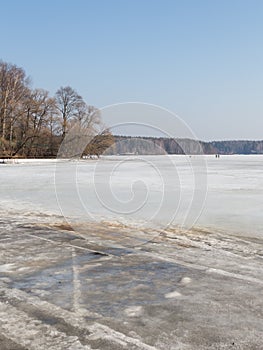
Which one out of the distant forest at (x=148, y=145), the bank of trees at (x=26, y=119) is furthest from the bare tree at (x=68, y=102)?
the distant forest at (x=148, y=145)

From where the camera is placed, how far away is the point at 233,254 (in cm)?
468

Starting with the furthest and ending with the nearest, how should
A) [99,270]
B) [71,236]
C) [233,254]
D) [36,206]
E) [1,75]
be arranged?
[1,75] → [36,206] → [71,236] → [233,254] → [99,270]

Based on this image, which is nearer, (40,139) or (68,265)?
(68,265)

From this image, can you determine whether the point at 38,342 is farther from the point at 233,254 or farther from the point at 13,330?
the point at 233,254

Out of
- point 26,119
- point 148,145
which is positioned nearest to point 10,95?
point 26,119

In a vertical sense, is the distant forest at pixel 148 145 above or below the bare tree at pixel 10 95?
below

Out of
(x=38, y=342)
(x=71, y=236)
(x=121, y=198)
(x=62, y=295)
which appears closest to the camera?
(x=38, y=342)

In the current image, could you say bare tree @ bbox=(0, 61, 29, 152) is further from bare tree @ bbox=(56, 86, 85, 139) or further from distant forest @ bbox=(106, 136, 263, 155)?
distant forest @ bbox=(106, 136, 263, 155)

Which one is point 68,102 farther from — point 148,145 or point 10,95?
point 148,145

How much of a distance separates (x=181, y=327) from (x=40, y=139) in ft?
172

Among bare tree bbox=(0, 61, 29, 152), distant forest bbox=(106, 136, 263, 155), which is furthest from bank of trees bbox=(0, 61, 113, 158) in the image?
distant forest bbox=(106, 136, 263, 155)

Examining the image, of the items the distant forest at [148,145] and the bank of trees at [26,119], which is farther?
the bank of trees at [26,119]

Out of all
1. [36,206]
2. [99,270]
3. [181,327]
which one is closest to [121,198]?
[36,206]

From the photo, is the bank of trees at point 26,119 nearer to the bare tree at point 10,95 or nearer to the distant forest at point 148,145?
the bare tree at point 10,95
